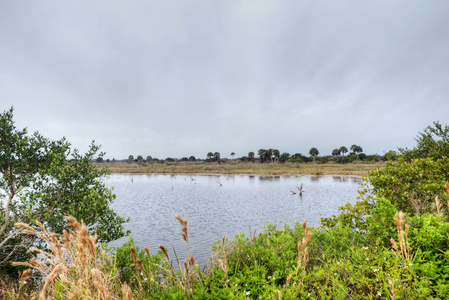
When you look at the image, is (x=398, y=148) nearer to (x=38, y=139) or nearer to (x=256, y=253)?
(x=256, y=253)

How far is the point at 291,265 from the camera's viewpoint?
4.55m

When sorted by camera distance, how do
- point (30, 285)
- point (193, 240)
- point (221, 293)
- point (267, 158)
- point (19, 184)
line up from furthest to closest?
point (267, 158), point (193, 240), point (19, 184), point (30, 285), point (221, 293)

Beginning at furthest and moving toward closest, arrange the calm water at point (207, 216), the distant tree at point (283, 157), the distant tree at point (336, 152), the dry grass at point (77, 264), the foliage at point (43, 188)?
1. the distant tree at point (336, 152)
2. the distant tree at point (283, 157)
3. the calm water at point (207, 216)
4. the foliage at point (43, 188)
5. the dry grass at point (77, 264)

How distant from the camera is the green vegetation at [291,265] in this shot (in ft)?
8.10

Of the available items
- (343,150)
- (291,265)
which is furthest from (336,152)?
(291,265)

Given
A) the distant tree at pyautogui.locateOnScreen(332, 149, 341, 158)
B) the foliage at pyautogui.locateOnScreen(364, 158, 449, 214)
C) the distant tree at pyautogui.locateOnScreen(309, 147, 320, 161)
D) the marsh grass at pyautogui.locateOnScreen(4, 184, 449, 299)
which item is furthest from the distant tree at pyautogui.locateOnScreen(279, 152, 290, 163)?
the marsh grass at pyautogui.locateOnScreen(4, 184, 449, 299)

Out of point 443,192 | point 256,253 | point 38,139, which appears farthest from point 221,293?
point 38,139

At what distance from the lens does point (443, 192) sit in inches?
304

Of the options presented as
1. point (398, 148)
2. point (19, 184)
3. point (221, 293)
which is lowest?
point (221, 293)

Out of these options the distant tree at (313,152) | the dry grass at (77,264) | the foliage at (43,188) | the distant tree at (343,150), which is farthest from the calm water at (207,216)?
the distant tree at (343,150)

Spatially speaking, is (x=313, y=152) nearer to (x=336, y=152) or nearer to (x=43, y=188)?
(x=336, y=152)

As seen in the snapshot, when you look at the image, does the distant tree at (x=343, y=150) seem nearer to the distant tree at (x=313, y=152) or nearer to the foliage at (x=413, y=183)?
the distant tree at (x=313, y=152)

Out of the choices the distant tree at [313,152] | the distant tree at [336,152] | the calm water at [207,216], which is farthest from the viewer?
the distant tree at [336,152]

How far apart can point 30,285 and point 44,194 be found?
2677 mm
